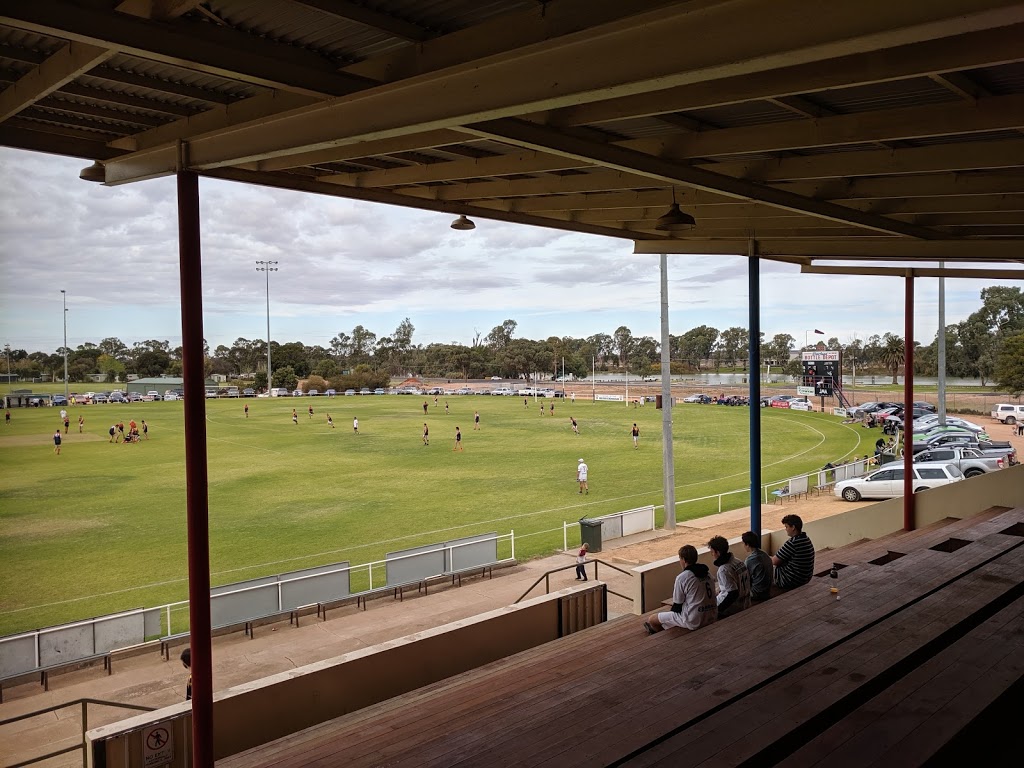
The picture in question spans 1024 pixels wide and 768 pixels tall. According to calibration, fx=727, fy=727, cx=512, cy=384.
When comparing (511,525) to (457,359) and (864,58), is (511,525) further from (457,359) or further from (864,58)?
(457,359)

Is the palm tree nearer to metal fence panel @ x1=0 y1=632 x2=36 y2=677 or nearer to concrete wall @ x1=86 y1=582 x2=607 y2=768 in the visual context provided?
concrete wall @ x1=86 y1=582 x2=607 y2=768

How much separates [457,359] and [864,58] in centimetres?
11805

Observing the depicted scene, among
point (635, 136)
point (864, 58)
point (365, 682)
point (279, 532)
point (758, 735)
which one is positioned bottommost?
point (279, 532)

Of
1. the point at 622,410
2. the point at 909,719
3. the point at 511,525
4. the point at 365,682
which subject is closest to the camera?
the point at 909,719

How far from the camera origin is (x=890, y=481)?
2103 centimetres

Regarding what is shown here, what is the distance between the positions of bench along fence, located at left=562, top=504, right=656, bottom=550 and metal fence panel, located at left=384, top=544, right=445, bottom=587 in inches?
156

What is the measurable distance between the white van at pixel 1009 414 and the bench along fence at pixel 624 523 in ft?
111

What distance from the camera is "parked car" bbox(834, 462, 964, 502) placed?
67.6ft

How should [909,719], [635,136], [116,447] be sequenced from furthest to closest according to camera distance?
[116,447]
[635,136]
[909,719]

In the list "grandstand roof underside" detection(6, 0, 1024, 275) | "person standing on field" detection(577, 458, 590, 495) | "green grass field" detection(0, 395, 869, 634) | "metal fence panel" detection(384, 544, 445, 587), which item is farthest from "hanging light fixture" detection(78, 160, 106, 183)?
"person standing on field" detection(577, 458, 590, 495)

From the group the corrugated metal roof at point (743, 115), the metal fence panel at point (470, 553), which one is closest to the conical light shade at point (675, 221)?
the corrugated metal roof at point (743, 115)

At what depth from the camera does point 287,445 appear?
135 feet

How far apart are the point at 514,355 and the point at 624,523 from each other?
10213cm

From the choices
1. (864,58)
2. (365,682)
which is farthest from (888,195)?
(365,682)
